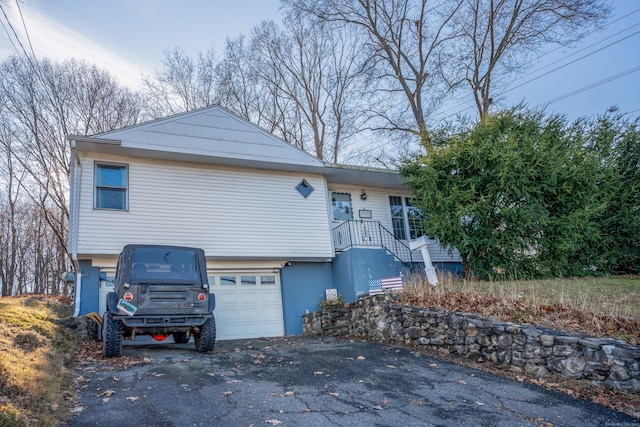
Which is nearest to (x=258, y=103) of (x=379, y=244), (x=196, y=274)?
(x=379, y=244)

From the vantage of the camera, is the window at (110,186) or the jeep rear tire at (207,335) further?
the window at (110,186)

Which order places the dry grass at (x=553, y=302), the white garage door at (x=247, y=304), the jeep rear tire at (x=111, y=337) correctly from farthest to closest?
the white garage door at (x=247, y=304)
the jeep rear tire at (x=111, y=337)
the dry grass at (x=553, y=302)

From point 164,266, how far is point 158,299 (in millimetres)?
709

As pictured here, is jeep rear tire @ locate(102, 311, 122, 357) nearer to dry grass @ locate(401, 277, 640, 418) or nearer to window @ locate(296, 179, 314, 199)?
dry grass @ locate(401, 277, 640, 418)

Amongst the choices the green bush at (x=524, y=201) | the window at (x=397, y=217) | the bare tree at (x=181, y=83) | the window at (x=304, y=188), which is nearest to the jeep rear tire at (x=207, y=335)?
the window at (x=304, y=188)

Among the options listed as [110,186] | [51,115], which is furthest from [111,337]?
[51,115]

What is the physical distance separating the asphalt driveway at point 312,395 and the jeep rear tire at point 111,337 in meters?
0.22

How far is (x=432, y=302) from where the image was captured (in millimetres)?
8141

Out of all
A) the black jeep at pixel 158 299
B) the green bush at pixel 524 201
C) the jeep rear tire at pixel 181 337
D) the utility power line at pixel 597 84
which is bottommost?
the jeep rear tire at pixel 181 337

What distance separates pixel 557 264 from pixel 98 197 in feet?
38.8

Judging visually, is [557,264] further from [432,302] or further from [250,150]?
[250,150]

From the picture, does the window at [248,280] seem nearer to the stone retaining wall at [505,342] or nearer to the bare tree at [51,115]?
the stone retaining wall at [505,342]

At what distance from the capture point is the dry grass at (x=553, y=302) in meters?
5.95

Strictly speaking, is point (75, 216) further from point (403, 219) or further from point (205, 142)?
point (403, 219)
